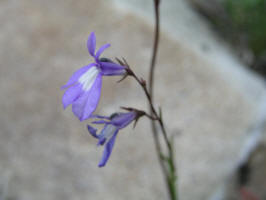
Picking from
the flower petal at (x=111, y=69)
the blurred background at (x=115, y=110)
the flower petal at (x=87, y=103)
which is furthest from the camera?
the blurred background at (x=115, y=110)

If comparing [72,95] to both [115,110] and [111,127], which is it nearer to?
[111,127]

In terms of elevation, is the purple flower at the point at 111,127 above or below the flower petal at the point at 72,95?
below

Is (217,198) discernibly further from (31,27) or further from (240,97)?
(31,27)

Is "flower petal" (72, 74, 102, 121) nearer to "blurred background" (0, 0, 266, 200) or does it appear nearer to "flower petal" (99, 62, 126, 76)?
"flower petal" (99, 62, 126, 76)

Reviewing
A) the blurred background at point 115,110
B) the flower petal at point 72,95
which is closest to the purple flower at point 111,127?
the flower petal at point 72,95

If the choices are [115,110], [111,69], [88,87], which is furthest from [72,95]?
[115,110]

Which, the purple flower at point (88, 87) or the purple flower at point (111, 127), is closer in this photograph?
the purple flower at point (88, 87)

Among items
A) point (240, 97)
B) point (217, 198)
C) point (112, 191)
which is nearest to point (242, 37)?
point (240, 97)

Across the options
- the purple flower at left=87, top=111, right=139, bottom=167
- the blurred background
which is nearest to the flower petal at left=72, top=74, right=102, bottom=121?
the purple flower at left=87, top=111, right=139, bottom=167

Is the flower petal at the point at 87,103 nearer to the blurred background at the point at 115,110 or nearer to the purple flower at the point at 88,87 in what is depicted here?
the purple flower at the point at 88,87
